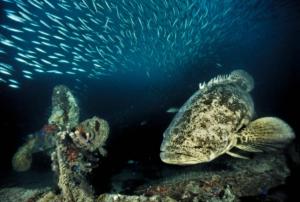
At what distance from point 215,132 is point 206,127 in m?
0.13

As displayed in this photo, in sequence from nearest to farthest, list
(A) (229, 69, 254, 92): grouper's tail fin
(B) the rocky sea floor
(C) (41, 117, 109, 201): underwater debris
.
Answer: (C) (41, 117, 109, 201): underwater debris
(B) the rocky sea floor
(A) (229, 69, 254, 92): grouper's tail fin

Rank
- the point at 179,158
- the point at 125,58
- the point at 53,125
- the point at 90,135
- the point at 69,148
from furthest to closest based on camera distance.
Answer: the point at 125,58 → the point at 53,125 → the point at 90,135 → the point at 69,148 → the point at 179,158

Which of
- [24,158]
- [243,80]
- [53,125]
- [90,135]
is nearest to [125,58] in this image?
[53,125]

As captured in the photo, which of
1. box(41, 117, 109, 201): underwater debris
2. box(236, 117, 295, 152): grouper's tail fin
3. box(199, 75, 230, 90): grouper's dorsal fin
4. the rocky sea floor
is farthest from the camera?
box(199, 75, 230, 90): grouper's dorsal fin

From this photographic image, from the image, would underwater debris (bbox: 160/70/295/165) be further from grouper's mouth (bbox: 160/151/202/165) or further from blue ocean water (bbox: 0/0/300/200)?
blue ocean water (bbox: 0/0/300/200)

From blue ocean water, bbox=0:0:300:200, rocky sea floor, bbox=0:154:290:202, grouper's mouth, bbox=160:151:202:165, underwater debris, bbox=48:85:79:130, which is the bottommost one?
rocky sea floor, bbox=0:154:290:202

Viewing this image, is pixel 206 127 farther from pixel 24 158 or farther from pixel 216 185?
pixel 24 158

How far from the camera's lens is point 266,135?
3424 mm

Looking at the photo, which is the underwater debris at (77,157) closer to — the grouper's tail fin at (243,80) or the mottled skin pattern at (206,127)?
the mottled skin pattern at (206,127)

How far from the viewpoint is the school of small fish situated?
28.7 feet

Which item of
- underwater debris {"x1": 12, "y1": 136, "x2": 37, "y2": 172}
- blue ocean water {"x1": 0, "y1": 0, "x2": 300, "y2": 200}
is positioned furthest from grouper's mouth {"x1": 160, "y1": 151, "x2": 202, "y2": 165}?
underwater debris {"x1": 12, "y1": 136, "x2": 37, "y2": 172}

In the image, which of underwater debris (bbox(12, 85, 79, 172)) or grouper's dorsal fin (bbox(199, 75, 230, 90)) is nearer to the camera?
grouper's dorsal fin (bbox(199, 75, 230, 90))

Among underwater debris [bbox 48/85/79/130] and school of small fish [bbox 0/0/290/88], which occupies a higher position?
school of small fish [bbox 0/0/290/88]

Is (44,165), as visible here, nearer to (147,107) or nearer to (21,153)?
(21,153)
